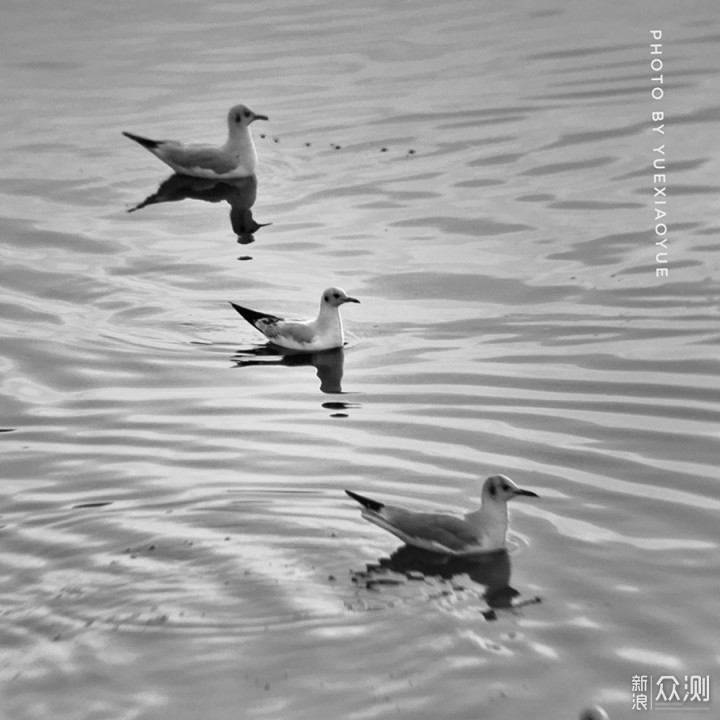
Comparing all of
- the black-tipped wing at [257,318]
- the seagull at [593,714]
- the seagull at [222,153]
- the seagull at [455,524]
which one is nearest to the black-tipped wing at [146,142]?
the seagull at [222,153]

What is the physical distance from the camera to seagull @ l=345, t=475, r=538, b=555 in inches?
427

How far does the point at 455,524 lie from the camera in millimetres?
10984

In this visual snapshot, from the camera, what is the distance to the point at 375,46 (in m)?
26.3

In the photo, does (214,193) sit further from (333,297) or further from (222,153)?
(333,297)

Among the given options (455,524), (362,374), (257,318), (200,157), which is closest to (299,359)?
(257,318)

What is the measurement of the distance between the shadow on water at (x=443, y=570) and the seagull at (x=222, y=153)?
11.1 metres

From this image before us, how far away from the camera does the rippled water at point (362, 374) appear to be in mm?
9500

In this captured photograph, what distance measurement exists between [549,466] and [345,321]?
15.2ft

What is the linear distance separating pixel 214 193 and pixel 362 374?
23.3 ft

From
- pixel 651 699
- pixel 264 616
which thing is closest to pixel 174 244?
pixel 264 616

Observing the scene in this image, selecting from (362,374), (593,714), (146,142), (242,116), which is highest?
(242,116)

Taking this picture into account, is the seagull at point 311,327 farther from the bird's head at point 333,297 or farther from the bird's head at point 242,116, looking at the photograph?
the bird's head at point 242,116

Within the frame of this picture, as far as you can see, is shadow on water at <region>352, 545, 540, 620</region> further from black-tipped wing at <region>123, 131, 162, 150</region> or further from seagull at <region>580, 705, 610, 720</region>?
black-tipped wing at <region>123, 131, 162, 150</region>

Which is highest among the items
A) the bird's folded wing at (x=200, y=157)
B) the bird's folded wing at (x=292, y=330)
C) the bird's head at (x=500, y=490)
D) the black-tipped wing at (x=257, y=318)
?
the bird's folded wing at (x=200, y=157)
